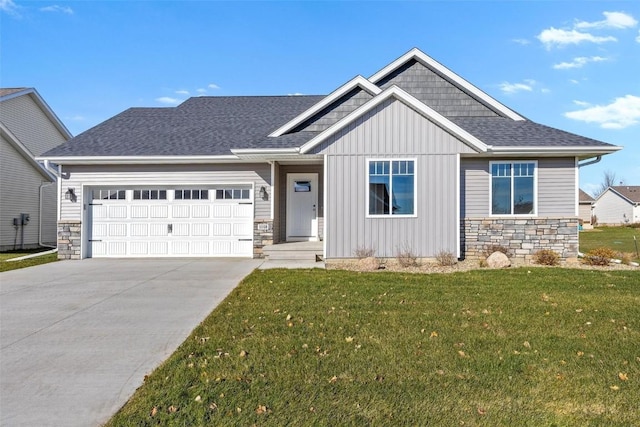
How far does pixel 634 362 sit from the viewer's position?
4148mm

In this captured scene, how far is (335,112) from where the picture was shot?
1276 centimetres

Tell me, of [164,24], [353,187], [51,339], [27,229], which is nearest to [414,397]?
[51,339]

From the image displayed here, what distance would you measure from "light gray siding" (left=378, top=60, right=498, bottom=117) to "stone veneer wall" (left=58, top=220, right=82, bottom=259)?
10.7m

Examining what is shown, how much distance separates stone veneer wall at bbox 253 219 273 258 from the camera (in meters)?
12.4

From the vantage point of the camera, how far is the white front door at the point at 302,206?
13.2 metres

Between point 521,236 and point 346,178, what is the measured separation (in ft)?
17.2

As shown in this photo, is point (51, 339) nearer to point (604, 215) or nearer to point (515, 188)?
point (515, 188)

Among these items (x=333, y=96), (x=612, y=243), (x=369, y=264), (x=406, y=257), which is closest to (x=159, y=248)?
(x=369, y=264)

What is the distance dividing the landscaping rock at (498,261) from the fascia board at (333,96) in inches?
228

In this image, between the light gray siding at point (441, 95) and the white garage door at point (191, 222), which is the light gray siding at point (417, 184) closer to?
the light gray siding at point (441, 95)

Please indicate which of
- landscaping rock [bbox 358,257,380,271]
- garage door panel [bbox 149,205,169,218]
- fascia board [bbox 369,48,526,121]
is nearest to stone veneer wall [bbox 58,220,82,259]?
garage door panel [bbox 149,205,169,218]

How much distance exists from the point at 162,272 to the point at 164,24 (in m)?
6.94

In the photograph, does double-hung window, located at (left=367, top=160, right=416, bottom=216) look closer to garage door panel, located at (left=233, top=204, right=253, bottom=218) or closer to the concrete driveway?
the concrete driveway

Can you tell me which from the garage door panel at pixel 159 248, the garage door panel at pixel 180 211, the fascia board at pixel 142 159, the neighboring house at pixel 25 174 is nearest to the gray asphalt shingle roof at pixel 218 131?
the fascia board at pixel 142 159
